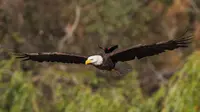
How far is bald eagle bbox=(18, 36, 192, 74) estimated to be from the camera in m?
4.89

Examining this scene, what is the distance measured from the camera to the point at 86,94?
7750 millimetres

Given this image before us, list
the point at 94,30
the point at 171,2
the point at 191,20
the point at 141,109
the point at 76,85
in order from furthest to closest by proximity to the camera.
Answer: the point at 191,20 < the point at 94,30 < the point at 171,2 < the point at 76,85 < the point at 141,109

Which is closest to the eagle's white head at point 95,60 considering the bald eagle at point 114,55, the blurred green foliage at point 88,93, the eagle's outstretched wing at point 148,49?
the bald eagle at point 114,55

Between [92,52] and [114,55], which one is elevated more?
[92,52]

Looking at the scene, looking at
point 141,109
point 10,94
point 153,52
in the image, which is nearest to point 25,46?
point 10,94

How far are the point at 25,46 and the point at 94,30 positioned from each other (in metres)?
1.04

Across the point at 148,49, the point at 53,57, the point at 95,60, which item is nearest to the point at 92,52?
the point at 53,57

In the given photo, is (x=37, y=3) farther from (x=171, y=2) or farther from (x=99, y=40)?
(x=171, y=2)

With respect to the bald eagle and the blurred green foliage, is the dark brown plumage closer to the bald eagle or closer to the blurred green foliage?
the bald eagle

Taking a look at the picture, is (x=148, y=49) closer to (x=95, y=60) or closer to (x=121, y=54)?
(x=121, y=54)

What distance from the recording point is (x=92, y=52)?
10.1 m

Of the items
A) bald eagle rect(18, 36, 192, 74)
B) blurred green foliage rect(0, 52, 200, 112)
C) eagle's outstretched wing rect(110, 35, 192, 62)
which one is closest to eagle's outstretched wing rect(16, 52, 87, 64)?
bald eagle rect(18, 36, 192, 74)

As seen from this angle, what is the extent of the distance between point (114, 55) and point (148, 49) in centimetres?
30

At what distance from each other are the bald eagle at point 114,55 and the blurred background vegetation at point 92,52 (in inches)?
67.1
